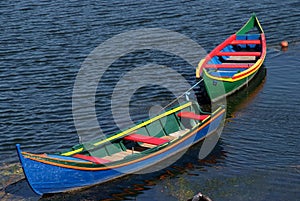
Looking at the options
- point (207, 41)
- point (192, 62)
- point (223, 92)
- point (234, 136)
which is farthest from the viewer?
point (207, 41)

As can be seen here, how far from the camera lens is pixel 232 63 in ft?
119

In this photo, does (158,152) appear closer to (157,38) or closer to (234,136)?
(234,136)

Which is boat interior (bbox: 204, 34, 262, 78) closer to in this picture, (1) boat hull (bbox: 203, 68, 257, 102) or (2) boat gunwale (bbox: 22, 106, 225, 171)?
(1) boat hull (bbox: 203, 68, 257, 102)

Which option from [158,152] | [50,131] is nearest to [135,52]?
[50,131]

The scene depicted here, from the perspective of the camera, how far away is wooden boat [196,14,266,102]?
3253cm

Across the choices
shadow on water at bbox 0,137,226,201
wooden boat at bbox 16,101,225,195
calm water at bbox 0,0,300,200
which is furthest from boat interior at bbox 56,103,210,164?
calm water at bbox 0,0,300,200

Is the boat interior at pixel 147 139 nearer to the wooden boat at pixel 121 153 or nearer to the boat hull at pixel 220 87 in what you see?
the wooden boat at pixel 121 153

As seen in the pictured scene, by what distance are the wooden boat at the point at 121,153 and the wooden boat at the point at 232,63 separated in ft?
9.50

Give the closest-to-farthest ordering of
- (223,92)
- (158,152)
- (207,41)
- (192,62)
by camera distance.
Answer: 1. (158,152)
2. (223,92)
3. (192,62)
4. (207,41)

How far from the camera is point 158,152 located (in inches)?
1041

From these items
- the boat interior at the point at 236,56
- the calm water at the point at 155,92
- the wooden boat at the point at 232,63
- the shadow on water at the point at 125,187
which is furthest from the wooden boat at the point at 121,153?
the boat interior at the point at 236,56

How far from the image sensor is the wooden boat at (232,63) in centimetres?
3253

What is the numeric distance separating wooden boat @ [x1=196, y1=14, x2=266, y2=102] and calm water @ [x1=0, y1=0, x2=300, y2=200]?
0.95 meters

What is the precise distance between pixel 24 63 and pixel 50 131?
9.45 m
